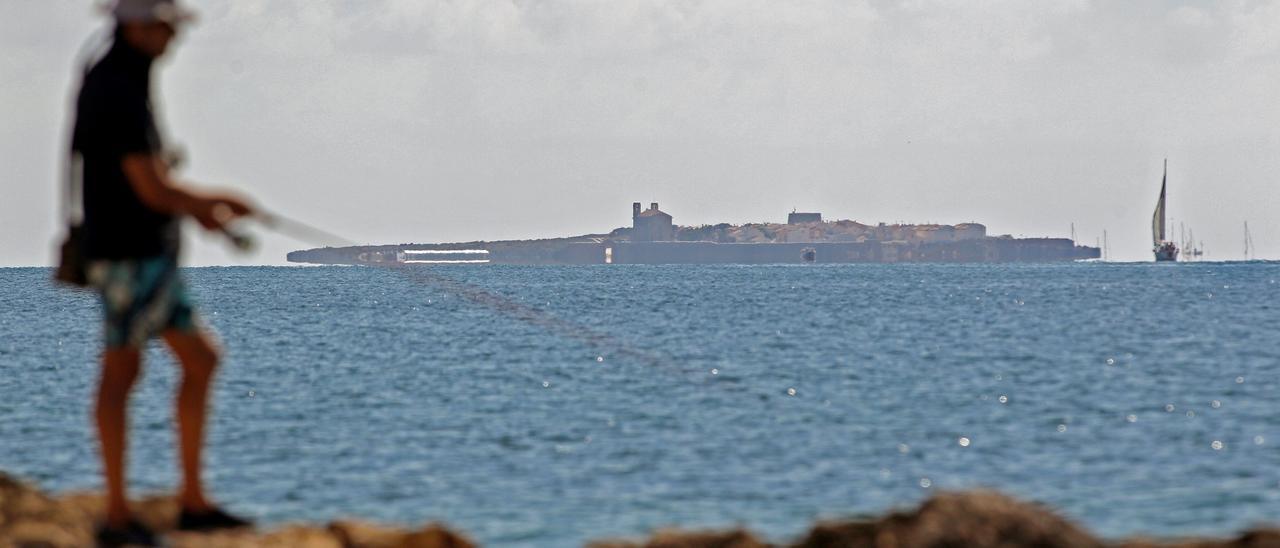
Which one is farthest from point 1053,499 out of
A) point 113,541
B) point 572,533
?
point 113,541

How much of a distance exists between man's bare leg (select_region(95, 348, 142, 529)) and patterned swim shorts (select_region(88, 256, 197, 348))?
0.08 metres

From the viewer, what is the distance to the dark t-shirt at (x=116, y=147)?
7.73 m

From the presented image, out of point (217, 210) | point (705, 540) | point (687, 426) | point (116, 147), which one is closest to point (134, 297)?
point (217, 210)

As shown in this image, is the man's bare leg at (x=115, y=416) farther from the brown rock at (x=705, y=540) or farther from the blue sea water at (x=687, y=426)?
the brown rock at (x=705, y=540)

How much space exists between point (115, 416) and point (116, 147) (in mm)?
1242

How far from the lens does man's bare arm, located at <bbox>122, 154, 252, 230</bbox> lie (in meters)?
7.67

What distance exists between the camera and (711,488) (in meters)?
17.3

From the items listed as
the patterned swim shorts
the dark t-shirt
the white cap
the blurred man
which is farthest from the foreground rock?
the white cap

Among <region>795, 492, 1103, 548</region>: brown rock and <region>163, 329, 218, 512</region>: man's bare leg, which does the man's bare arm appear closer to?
<region>163, 329, 218, 512</region>: man's bare leg

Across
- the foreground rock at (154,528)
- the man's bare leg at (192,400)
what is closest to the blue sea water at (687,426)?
the foreground rock at (154,528)

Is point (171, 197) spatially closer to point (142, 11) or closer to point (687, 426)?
point (142, 11)

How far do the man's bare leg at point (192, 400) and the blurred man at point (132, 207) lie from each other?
1 centimetres

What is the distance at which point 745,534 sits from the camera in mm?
9781

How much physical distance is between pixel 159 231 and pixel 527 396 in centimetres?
2203
